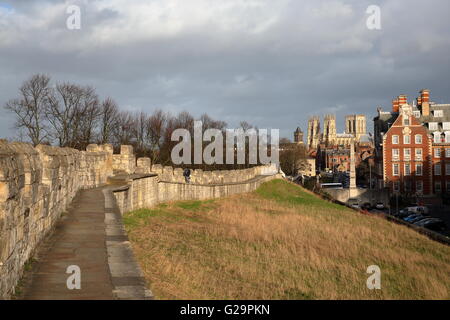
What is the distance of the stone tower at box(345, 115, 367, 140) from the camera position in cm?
19305

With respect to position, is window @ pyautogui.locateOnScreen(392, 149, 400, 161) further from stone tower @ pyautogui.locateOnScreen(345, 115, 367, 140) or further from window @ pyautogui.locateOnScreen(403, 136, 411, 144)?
stone tower @ pyautogui.locateOnScreen(345, 115, 367, 140)

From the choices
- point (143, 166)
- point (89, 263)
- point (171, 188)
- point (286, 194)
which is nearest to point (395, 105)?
point (286, 194)

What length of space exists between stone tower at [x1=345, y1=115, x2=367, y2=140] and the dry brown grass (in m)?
179

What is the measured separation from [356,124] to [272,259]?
190 m

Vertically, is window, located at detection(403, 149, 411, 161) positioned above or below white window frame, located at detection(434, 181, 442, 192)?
above

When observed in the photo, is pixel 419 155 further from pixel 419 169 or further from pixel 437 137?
pixel 437 137

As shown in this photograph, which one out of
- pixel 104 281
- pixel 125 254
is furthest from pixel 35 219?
pixel 104 281

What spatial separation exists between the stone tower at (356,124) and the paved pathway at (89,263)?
191 meters

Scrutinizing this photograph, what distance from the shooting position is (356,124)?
193750 mm

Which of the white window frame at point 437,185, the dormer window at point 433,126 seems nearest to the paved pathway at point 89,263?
the white window frame at point 437,185

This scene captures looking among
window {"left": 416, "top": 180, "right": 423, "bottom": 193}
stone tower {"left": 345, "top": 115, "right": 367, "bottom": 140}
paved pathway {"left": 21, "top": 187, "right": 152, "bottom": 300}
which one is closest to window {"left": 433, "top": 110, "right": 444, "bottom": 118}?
window {"left": 416, "top": 180, "right": 423, "bottom": 193}
